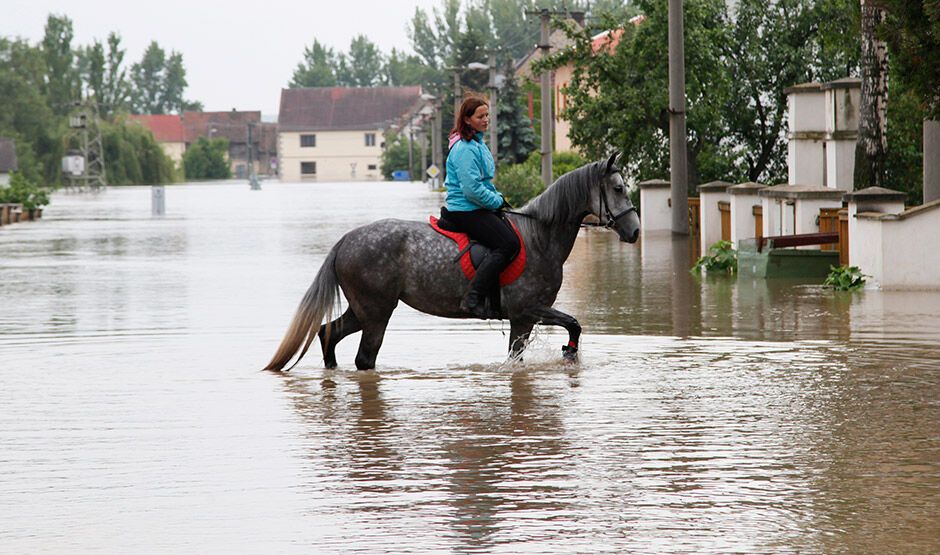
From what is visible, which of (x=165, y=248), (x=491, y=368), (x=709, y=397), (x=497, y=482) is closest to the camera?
(x=497, y=482)

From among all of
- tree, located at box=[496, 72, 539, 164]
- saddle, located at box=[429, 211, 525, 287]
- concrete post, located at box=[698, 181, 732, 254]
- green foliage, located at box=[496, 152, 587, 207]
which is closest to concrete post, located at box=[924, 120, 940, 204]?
concrete post, located at box=[698, 181, 732, 254]

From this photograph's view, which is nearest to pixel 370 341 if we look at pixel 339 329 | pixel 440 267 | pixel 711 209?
pixel 339 329

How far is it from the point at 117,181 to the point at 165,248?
11639 centimetres

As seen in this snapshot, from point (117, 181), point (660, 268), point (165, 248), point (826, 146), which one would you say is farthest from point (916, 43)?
point (117, 181)

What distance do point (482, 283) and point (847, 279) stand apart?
9272 mm

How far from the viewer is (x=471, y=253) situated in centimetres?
1279

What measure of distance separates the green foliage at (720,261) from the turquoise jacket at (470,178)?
1223cm

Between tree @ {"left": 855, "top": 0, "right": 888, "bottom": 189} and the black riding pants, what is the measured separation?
47.7ft

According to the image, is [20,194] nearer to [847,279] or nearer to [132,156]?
[847,279]

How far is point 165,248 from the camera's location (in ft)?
119

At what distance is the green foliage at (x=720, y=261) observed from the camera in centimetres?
2470

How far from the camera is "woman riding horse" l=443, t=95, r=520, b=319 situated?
1266 cm

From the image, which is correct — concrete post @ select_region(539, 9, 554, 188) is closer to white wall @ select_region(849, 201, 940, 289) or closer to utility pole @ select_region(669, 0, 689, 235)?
utility pole @ select_region(669, 0, 689, 235)

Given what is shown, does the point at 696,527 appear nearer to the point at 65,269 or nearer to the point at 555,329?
the point at 555,329
